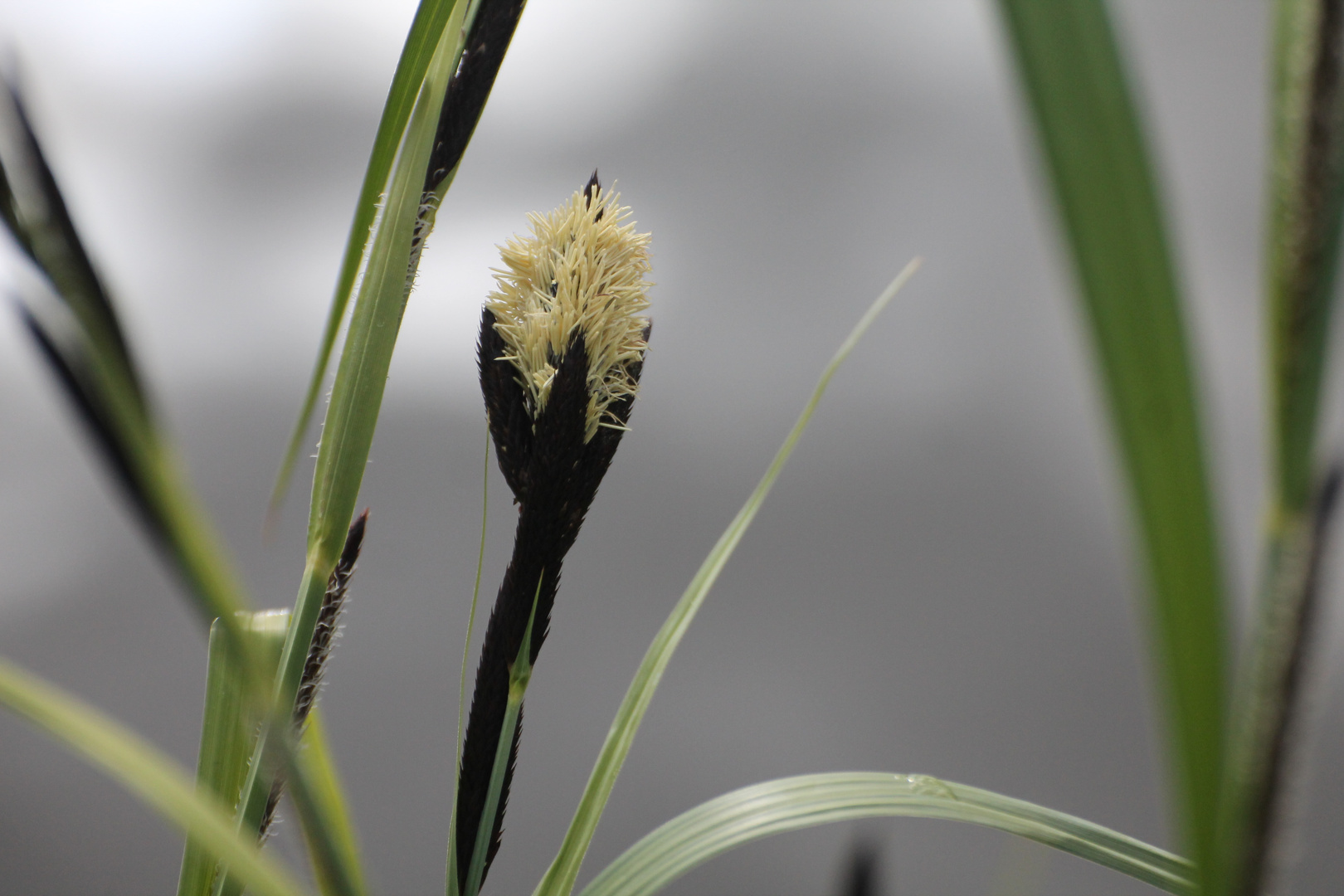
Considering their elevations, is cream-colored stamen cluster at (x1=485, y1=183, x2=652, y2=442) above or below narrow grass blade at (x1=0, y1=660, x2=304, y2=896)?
above

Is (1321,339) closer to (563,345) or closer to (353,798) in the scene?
(563,345)

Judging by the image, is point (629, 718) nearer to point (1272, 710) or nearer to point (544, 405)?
point (544, 405)

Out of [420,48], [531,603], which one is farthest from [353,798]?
[420,48]

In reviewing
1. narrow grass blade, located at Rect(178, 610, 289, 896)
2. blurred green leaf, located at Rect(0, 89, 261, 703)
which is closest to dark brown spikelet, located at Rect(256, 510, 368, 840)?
narrow grass blade, located at Rect(178, 610, 289, 896)

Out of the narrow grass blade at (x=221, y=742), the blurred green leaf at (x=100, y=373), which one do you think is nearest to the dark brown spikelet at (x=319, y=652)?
the narrow grass blade at (x=221, y=742)

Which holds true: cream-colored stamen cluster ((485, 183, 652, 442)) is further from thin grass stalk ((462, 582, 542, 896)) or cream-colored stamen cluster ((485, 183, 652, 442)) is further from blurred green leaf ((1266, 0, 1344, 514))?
blurred green leaf ((1266, 0, 1344, 514))

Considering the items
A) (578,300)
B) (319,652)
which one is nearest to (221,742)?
(319,652)
